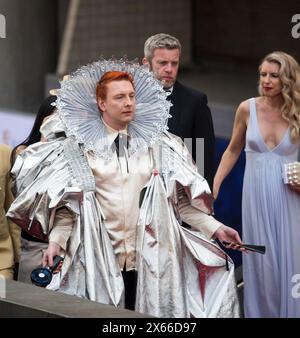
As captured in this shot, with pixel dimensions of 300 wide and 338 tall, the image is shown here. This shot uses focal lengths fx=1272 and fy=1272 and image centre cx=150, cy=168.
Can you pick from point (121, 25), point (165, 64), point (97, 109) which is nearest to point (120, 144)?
point (97, 109)

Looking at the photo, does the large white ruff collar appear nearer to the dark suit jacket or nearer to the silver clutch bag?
the dark suit jacket

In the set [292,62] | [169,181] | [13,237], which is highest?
[292,62]

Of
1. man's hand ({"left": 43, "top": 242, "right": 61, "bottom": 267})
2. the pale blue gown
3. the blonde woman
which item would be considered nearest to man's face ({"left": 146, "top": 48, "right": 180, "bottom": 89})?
the blonde woman

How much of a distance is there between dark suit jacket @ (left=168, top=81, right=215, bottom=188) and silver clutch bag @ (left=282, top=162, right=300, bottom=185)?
469 mm

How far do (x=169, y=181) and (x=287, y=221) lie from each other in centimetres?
161

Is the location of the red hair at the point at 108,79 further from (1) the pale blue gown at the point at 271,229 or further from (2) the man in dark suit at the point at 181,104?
(1) the pale blue gown at the point at 271,229

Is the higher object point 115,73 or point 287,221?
point 115,73

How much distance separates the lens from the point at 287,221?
26.6ft

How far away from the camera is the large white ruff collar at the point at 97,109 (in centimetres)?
677

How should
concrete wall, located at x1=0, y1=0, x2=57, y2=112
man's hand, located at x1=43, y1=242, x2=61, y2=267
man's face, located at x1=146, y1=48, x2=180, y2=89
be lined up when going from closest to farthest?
man's hand, located at x1=43, y1=242, x2=61, y2=267
man's face, located at x1=146, y1=48, x2=180, y2=89
concrete wall, located at x1=0, y1=0, x2=57, y2=112

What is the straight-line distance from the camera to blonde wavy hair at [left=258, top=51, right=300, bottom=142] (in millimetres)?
7930

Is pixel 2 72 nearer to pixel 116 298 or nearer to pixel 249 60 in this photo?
pixel 249 60

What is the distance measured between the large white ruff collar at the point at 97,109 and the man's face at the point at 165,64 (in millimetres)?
856

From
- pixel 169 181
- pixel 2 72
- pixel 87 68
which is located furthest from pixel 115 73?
pixel 2 72
